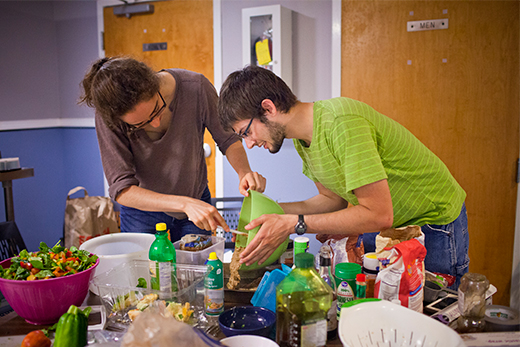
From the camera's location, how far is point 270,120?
1377mm

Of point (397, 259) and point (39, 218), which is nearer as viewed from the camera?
point (397, 259)

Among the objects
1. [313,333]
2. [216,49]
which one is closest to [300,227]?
→ [313,333]

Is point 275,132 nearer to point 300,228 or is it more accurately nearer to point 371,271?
point 300,228

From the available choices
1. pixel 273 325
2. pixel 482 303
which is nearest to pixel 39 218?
pixel 273 325

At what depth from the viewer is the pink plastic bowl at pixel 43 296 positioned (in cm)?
104

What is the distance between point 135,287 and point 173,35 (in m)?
2.62

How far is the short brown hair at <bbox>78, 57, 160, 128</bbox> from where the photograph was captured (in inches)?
52.7

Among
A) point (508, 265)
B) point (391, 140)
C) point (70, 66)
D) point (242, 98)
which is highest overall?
point (70, 66)

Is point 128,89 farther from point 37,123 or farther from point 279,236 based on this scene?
point 37,123

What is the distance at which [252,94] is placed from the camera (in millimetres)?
1342

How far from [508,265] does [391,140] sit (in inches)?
77.6

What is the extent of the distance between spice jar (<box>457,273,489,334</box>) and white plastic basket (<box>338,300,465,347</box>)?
177 millimetres

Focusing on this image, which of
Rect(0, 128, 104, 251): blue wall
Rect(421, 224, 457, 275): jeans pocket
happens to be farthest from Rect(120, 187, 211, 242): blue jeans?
Rect(0, 128, 104, 251): blue wall

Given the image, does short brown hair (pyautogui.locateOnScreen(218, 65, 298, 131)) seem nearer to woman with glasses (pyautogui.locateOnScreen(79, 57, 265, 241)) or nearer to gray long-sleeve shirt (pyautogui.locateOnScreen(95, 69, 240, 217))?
woman with glasses (pyautogui.locateOnScreen(79, 57, 265, 241))
